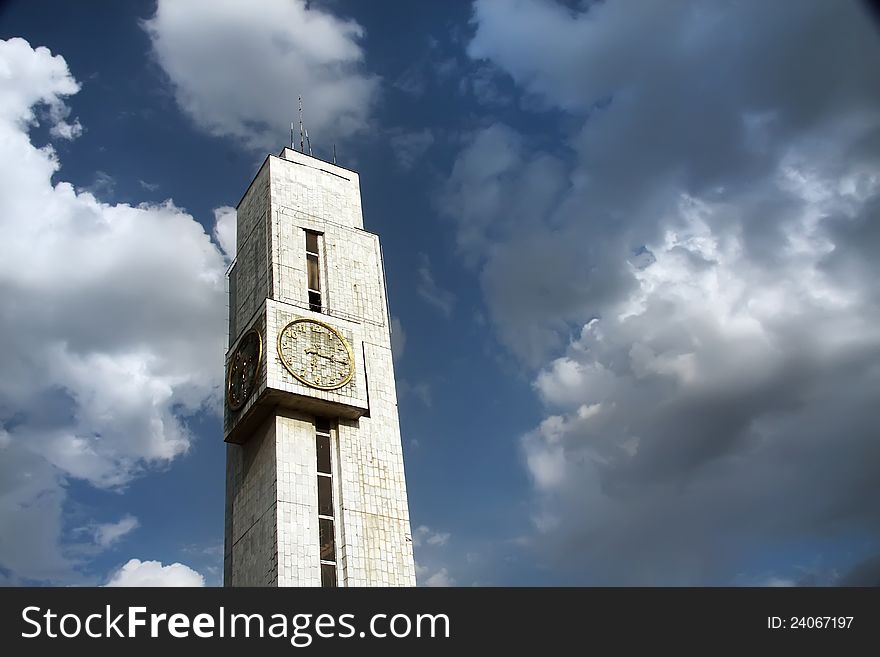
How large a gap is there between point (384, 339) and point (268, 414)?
6934 mm

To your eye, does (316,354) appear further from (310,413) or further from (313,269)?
(313,269)

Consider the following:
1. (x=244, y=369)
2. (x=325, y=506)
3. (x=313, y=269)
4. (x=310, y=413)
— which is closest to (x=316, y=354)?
(x=310, y=413)

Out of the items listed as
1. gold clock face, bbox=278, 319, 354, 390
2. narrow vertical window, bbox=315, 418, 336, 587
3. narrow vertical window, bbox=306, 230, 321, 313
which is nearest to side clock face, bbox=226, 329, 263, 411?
gold clock face, bbox=278, 319, 354, 390

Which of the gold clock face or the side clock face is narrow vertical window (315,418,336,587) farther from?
the side clock face

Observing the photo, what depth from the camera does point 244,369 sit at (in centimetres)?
3891

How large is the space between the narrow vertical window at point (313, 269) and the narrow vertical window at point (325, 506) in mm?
5920

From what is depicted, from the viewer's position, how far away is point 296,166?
149 feet

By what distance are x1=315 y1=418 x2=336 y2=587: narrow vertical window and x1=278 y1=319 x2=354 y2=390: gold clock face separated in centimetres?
213

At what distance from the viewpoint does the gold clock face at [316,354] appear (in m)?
37.6

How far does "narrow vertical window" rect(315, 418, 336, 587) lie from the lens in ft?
116

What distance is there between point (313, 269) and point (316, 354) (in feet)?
20.0

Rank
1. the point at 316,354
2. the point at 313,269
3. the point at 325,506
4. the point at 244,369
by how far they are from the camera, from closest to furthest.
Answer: the point at 325,506, the point at 316,354, the point at 244,369, the point at 313,269
